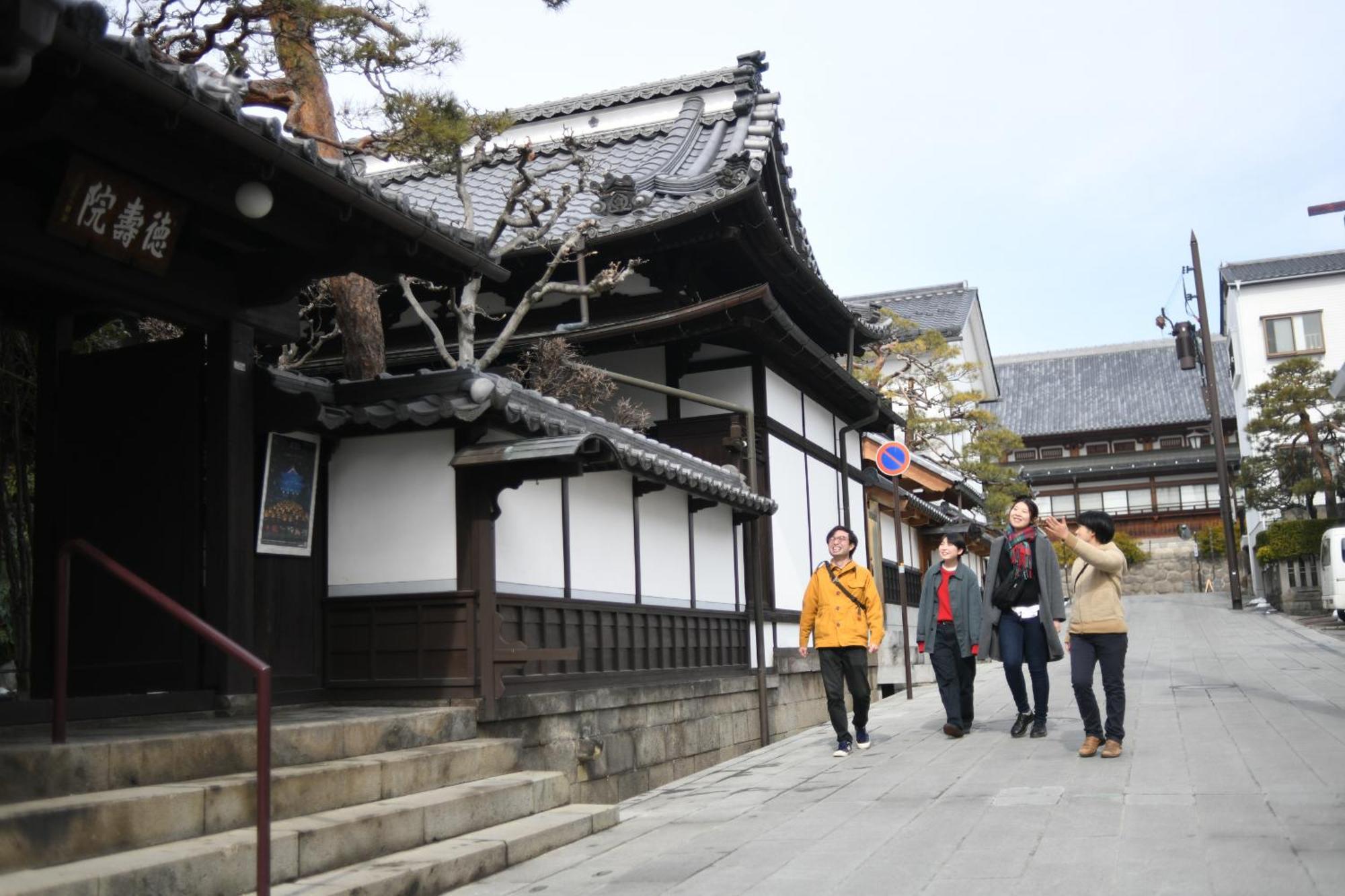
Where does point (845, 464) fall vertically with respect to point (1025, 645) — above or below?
above

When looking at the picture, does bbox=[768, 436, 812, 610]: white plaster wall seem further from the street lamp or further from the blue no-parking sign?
the street lamp

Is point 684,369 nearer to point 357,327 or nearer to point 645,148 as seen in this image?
point 357,327

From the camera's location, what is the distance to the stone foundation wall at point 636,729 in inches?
379

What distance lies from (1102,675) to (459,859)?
526cm

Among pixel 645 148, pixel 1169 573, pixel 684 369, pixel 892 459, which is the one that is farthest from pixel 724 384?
pixel 1169 573

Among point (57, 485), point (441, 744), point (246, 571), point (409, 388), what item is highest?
point (409, 388)

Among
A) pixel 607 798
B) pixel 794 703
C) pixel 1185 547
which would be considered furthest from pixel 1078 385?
pixel 607 798

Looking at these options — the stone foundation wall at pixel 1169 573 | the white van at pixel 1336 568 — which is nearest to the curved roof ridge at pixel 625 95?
the white van at pixel 1336 568

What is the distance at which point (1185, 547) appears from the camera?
62531mm

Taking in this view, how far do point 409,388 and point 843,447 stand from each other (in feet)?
42.3

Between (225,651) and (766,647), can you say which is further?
(766,647)

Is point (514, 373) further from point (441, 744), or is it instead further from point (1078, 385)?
point (1078, 385)

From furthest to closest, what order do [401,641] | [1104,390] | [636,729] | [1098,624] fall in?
[1104,390], [636,729], [1098,624], [401,641]

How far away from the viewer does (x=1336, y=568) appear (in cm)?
3244
